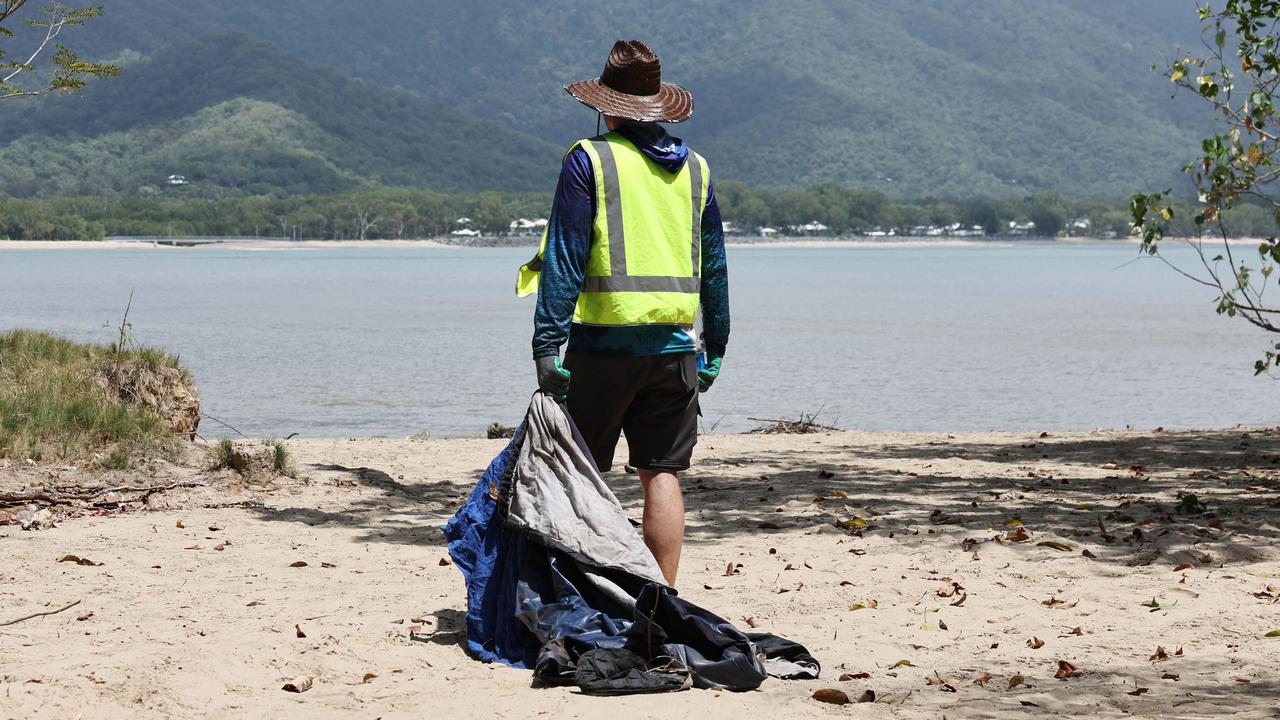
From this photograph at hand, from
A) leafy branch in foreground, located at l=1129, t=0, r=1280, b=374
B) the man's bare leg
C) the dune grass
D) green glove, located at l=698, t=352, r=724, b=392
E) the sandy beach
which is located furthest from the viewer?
leafy branch in foreground, located at l=1129, t=0, r=1280, b=374

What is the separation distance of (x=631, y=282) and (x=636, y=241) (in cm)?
14

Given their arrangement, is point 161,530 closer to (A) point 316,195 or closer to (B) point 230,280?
(B) point 230,280

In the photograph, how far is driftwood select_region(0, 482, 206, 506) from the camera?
301 inches

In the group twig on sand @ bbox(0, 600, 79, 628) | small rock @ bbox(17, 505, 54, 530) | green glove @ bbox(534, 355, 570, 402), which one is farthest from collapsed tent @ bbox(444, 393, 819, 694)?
small rock @ bbox(17, 505, 54, 530)

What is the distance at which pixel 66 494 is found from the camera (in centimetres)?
802

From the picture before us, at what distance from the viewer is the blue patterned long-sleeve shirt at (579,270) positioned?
4.86 m

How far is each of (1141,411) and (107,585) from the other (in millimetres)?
18787

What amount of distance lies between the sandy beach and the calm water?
26.6 ft

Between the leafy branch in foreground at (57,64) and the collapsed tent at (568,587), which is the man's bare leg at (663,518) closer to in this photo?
the collapsed tent at (568,587)

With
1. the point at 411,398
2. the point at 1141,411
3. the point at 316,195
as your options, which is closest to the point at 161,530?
the point at 411,398

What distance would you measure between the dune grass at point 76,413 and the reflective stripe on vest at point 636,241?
499 cm

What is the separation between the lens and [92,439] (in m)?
8.98

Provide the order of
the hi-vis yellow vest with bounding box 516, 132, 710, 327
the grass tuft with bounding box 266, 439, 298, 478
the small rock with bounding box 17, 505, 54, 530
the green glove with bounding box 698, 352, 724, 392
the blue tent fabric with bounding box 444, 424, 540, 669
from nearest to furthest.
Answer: the hi-vis yellow vest with bounding box 516, 132, 710, 327 < the blue tent fabric with bounding box 444, 424, 540, 669 < the green glove with bounding box 698, 352, 724, 392 < the small rock with bounding box 17, 505, 54, 530 < the grass tuft with bounding box 266, 439, 298, 478

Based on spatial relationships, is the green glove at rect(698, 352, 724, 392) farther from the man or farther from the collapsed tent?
the collapsed tent
